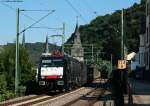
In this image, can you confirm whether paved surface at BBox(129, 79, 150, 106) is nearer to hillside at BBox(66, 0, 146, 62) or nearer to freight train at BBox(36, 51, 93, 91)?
freight train at BBox(36, 51, 93, 91)

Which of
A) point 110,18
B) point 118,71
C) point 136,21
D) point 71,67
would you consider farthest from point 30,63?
point 136,21

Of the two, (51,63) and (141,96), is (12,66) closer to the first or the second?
(51,63)

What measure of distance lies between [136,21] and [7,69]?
7868 cm

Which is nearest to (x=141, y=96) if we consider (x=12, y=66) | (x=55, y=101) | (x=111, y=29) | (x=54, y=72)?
(x=54, y=72)

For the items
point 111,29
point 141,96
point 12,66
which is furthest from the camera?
point 111,29

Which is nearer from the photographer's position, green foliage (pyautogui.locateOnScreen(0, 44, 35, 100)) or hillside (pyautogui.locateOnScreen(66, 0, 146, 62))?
green foliage (pyautogui.locateOnScreen(0, 44, 35, 100))

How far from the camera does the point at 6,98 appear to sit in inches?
1660

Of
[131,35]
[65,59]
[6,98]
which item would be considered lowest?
[6,98]

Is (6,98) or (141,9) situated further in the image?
(141,9)

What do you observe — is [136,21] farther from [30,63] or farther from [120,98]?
[120,98]

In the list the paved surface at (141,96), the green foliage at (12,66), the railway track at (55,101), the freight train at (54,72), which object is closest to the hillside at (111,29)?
the paved surface at (141,96)

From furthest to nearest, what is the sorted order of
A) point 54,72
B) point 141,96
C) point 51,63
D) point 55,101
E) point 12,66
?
point 12,66 → point 51,63 → point 54,72 → point 141,96 → point 55,101

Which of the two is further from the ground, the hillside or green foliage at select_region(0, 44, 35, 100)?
the hillside

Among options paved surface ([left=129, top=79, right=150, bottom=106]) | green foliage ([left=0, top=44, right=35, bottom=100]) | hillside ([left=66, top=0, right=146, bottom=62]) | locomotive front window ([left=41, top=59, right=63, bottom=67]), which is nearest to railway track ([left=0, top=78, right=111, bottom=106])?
paved surface ([left=129, top=79, right=150, bottom=106])
